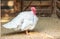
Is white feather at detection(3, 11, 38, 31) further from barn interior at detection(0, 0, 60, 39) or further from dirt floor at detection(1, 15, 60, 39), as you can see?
barn interior at detection(0, 0, 60, 39)

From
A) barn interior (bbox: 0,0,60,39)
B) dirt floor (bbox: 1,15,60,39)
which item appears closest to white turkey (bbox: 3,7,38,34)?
dirt floor (bbox: 1,15,60,39)

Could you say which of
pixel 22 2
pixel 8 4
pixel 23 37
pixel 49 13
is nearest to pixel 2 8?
pixel 8 4

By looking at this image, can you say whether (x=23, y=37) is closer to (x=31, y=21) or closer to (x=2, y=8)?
(x=31, y=21)

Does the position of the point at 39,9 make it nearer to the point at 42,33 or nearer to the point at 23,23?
the point at 42,33

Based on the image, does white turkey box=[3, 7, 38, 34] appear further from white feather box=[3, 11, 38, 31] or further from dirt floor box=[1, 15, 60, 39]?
dirt floor box=[1, 15, 60, 39]

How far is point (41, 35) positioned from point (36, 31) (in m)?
0.38

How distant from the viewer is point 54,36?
402 centimetres

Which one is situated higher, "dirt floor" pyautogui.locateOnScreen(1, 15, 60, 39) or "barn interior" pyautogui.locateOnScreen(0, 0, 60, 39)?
"barn interior" pyautogui.locateOnScreen(0, 0, 60, 39)

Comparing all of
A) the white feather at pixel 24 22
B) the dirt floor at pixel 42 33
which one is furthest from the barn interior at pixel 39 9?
the white feather at pixel 24 22

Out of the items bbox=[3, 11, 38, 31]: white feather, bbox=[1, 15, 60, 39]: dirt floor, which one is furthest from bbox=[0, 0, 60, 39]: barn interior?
bbox=[3, 11, 38, 31]: white feather

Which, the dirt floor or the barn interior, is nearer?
the dirt floor

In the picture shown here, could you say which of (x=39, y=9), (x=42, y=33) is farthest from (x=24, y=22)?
(x=39, y=9)

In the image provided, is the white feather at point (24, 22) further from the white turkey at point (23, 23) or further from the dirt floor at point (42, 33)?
the dirt floor at point (42, 33)

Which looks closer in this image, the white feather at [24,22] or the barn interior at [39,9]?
the white feather at [24,22]
